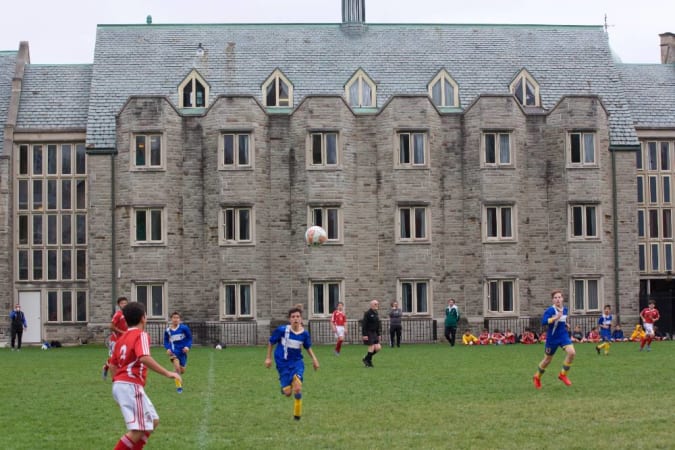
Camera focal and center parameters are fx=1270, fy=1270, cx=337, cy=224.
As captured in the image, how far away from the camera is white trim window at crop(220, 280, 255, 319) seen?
57750 mm

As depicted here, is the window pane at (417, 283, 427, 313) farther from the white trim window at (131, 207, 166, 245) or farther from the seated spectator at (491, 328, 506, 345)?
the white trim window at (131, 207, 166, 245)

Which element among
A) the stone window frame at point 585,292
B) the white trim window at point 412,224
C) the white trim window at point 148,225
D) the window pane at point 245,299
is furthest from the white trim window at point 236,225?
the stone window frame at point 585,292

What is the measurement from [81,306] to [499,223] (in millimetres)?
20343

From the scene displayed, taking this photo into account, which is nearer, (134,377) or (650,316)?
(134,377)

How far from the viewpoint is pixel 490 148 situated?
58.9 meters

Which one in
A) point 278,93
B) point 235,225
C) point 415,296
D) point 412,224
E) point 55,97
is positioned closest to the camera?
point 235,225

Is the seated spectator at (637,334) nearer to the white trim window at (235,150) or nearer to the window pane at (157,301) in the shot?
the white trim window at (235,150)

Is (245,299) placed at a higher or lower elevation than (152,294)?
lower

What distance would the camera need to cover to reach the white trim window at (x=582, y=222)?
5906 cm

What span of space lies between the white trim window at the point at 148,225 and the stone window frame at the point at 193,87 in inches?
211

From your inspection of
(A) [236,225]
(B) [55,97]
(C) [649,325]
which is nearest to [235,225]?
(A) [236,225]

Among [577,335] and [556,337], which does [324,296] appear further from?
[556,337]

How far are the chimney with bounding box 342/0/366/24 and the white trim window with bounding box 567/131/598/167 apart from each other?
13.3 metres

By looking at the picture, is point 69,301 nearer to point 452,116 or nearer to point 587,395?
point 452,116
